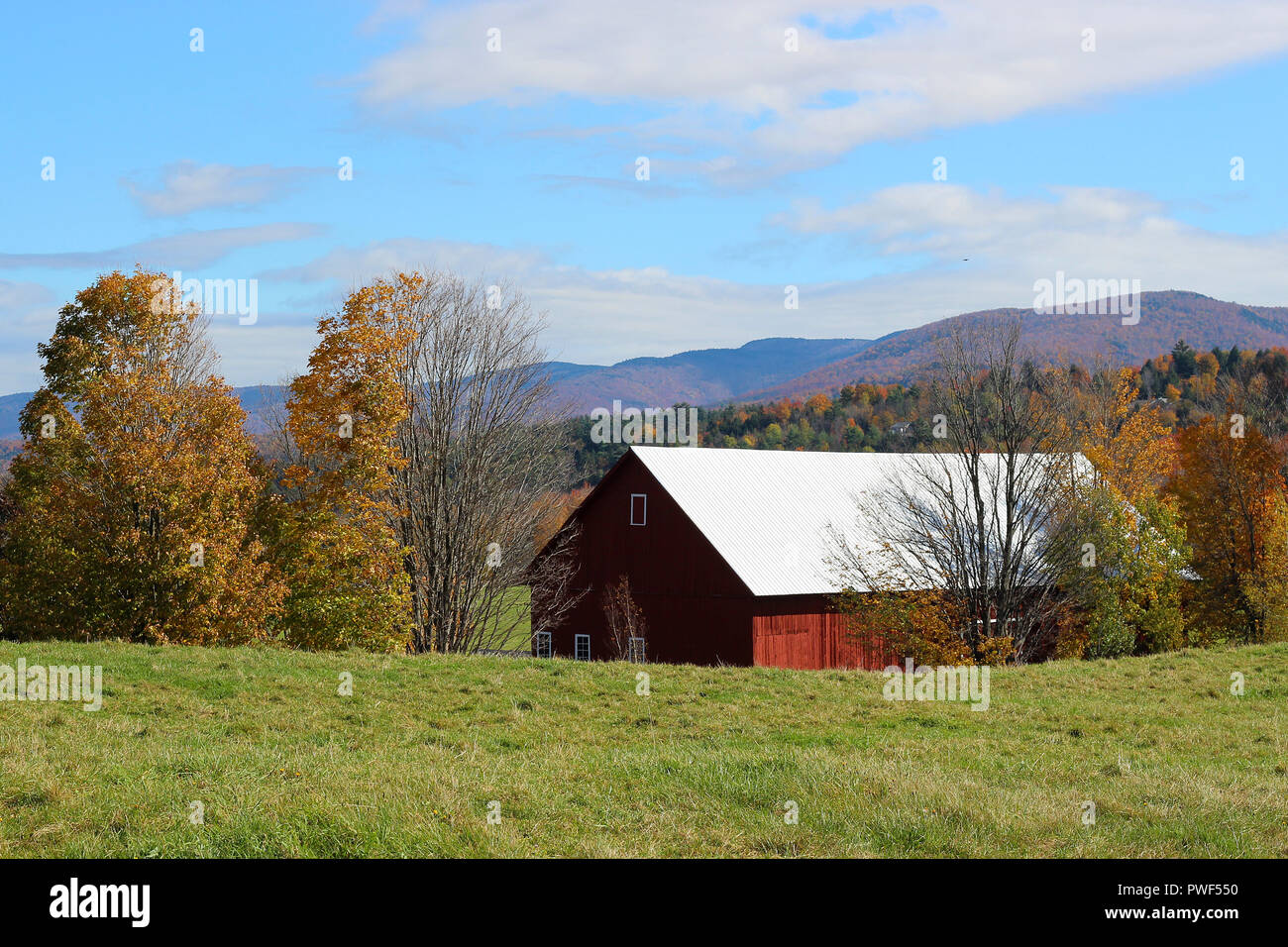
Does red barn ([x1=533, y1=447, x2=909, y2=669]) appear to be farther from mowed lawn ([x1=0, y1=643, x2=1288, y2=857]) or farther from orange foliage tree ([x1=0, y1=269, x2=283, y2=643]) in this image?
mowed lawn ([x1=0, y1=643, x2=1288, y2=857])

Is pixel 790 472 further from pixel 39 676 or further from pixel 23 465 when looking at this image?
pixel 39 676

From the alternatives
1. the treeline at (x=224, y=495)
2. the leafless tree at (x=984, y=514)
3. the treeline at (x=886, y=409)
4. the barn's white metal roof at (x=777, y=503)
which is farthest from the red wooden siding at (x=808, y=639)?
the treeline at (x=886, y=409)

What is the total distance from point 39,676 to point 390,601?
440 inches

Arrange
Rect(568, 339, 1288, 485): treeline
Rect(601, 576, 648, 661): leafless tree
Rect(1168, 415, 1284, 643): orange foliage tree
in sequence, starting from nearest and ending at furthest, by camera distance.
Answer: Rect(601, 576, 648, 661): leafless tree < Rect(1168, 415, 1284, 643): orange foliage tree < Rect(568, 339, 1288, 485): treeline

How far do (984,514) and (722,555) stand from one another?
840 centimetres

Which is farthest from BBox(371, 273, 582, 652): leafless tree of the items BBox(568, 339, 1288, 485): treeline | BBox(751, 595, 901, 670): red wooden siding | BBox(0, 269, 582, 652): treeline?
BBox(568, 339, 1288, 485): treeline

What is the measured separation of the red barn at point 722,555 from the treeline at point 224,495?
23.0 feet

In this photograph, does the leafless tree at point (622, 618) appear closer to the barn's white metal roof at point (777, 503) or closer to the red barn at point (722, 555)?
the red barn at point (722, 555)

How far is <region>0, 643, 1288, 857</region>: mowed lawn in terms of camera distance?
7.05 m

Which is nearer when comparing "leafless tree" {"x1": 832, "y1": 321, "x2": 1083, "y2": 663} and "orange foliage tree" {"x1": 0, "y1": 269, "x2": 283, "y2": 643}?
"orange foliage tree" {"x1": 0, "y1": 269, "x2": 283, "y2": 643}

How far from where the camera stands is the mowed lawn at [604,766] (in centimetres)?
705

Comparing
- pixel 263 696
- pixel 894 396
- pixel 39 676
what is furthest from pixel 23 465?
pixel 894 396

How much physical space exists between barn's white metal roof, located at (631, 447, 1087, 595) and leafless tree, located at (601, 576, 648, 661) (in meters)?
3.80

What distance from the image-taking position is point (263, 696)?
616 inches
